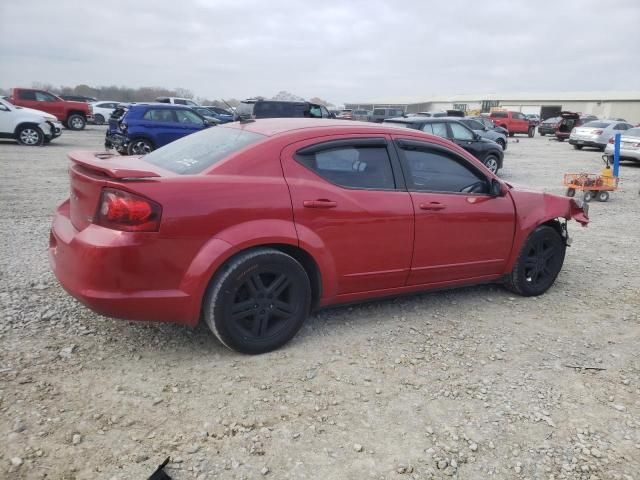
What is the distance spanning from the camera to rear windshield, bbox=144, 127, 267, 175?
11.0ft

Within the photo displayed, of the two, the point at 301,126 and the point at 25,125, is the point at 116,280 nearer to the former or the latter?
the point at 301,126

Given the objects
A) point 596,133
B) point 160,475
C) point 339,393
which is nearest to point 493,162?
point 339,393

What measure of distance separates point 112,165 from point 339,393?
6.54 feet

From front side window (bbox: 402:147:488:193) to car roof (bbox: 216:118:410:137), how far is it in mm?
291

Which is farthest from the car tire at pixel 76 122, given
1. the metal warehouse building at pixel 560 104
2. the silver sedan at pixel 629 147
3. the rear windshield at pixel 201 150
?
the metal warehouse building at pixel 560 104

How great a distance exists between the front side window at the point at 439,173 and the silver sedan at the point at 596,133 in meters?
22.2

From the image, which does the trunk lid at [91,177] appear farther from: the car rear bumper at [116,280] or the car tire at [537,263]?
the car tire at [537,263]

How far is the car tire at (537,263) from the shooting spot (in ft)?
15.0

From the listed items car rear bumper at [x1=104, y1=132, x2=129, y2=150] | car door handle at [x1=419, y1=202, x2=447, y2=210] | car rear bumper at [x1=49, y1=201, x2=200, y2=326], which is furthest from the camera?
car rear bumper at [x1=104, y1=132, x2=129, y2=150]

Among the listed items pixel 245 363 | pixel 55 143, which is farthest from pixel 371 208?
pixel 55 143

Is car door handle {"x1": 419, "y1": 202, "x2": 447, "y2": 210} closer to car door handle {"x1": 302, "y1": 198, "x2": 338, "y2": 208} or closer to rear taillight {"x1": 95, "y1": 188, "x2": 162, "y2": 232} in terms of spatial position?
car door handle {"x1": 302, "y1": 198, "x2": 338, "y2": 208}

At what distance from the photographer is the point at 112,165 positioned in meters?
3.11

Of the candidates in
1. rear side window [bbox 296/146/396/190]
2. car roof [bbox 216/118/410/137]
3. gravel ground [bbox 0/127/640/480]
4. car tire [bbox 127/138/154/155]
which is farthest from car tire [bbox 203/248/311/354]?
car tire [bbox 127/138/154/155]

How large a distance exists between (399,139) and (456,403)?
199 cm
